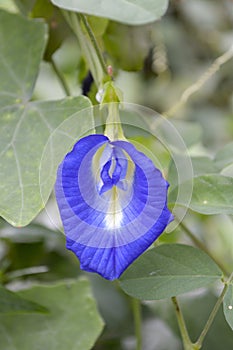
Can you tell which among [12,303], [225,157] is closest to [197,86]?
[225,157]

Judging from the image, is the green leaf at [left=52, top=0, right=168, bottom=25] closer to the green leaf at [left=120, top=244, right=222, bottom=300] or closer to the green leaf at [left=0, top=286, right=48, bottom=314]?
the green leaf at [left=120, top=244, right=222, bottom=300]

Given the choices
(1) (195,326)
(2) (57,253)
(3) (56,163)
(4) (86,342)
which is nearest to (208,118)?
(2) (57,253)

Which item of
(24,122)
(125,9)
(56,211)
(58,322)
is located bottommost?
(58,322)

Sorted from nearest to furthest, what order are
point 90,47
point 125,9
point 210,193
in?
point 125,9 → point 210,193 → point 90,47

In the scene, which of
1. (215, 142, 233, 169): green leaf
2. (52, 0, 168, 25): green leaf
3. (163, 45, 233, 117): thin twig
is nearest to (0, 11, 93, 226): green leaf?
(52, 0, 168, 25): green leaf

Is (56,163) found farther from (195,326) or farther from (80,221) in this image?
(195,326)

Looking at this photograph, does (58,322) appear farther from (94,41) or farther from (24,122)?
(94,41)
